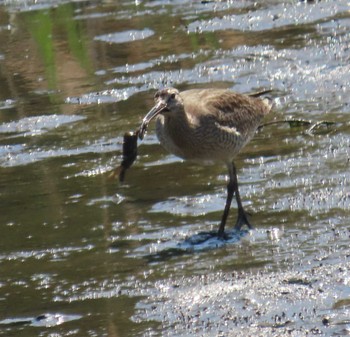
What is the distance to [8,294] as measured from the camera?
8.20m

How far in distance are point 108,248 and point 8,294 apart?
885mm

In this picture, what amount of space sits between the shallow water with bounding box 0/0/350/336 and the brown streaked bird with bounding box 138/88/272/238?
1.21 feet

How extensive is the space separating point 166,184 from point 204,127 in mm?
1103

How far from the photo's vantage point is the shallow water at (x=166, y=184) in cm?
763

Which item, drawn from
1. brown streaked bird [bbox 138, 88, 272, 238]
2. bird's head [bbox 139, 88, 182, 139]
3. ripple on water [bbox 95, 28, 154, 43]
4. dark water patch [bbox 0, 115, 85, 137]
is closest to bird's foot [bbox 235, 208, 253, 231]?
brown streaked bird [bbox 138, 88, 272, 238]

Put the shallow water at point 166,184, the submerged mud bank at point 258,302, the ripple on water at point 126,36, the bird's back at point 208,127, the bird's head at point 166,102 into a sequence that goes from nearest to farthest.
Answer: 1. the submerged mud bank at point 258,302
2. the shallow water at point 166,184
3. the bird's head at point 166,102
4. the bird's back at point 208,127
5. the ripple on water at point 126,36

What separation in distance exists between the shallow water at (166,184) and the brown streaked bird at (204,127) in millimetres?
370

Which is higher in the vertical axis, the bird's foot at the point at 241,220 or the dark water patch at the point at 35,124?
the dark water patch at the point at 35,124

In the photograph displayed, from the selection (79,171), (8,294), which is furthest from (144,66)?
(8,294)

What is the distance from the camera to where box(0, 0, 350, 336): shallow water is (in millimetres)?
7633

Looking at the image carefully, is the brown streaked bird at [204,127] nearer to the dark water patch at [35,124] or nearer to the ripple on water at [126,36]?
the dark water patch at [35,124]

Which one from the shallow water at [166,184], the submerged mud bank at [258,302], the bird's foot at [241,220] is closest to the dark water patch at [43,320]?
the shallow water at [166,184]

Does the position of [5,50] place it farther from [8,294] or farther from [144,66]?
[8,294]

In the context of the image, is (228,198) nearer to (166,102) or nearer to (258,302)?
(166,102)
